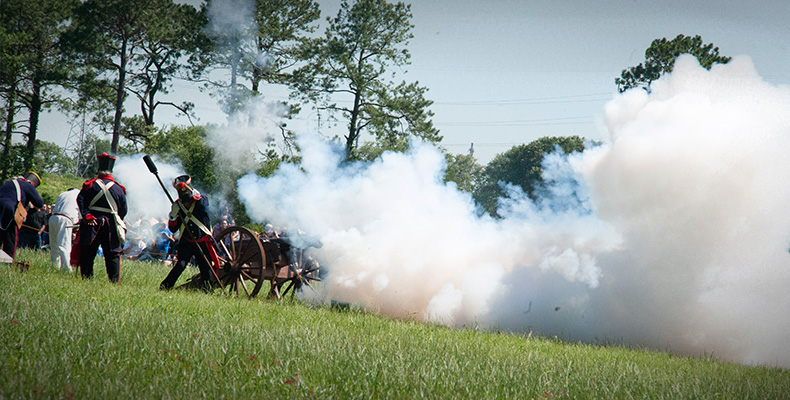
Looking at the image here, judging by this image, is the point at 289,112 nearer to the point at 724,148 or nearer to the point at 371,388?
the point at 724,148

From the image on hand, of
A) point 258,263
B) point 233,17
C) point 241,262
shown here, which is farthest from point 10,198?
point 233,17

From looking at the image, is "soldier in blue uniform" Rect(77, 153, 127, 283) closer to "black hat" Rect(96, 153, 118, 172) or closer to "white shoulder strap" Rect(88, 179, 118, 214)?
"white shoulder strap" Rect(88, 179, 118, 214)

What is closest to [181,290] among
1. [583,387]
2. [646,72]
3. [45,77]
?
[583,387]

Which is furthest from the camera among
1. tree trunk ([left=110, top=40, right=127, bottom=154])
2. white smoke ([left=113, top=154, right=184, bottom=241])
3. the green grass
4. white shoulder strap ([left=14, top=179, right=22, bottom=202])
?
tree trunk ([left=110, top=40, right=127, bottom=154])

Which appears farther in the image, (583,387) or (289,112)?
(289,112)

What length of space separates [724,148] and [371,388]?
5.60 metres

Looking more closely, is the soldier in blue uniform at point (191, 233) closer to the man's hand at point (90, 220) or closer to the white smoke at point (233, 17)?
the man's hand at point (90, 220)

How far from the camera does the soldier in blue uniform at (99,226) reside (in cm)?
866

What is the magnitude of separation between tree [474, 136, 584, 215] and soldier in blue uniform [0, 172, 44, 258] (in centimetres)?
2385

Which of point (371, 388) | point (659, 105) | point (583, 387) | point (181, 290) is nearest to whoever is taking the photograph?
point (371, 388)

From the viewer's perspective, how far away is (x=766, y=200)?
7352 mm

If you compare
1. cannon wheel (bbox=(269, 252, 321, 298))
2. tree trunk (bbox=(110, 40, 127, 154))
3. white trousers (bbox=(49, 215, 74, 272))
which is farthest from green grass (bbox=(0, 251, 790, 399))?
tree trunk (bbox=(110, 40, 127, 154))

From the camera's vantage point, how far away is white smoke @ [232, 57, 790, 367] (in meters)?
7.32

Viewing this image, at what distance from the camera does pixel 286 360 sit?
4.55 m
